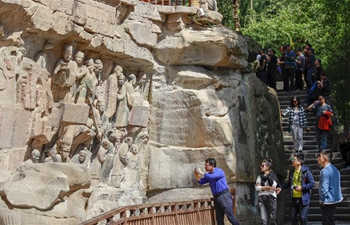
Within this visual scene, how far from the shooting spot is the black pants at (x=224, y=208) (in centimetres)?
1335

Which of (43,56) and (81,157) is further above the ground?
(43,56)

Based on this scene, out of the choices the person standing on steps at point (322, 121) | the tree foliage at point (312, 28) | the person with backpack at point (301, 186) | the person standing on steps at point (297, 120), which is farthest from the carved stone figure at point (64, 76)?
the tree foliage at point (312, 28)

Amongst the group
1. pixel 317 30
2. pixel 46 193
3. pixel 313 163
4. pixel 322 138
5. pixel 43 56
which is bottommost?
pixel 46 193

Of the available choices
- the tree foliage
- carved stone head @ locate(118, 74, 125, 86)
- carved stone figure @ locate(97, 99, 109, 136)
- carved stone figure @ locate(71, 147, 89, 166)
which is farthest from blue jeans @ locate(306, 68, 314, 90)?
carved stone figure @ locate(71, 147, 89, 166)

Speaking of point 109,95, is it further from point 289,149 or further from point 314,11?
point 314,11

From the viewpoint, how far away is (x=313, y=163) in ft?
65.4

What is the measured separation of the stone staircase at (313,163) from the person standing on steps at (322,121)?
0.58 metres

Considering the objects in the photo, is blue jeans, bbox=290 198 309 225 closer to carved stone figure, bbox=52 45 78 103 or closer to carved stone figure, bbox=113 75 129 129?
carved stone figure, bbox=113 75 129 129

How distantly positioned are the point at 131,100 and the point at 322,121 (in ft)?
17.7

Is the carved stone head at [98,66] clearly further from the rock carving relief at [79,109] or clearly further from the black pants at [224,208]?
the black pants at [224,208]

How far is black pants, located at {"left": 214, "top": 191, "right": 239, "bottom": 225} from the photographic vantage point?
1335 cm

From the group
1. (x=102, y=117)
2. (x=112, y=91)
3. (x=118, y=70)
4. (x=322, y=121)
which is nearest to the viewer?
(x=102, y=117)

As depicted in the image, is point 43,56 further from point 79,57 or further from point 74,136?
point 74,136

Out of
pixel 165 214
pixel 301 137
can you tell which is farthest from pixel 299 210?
pixel 301 137
